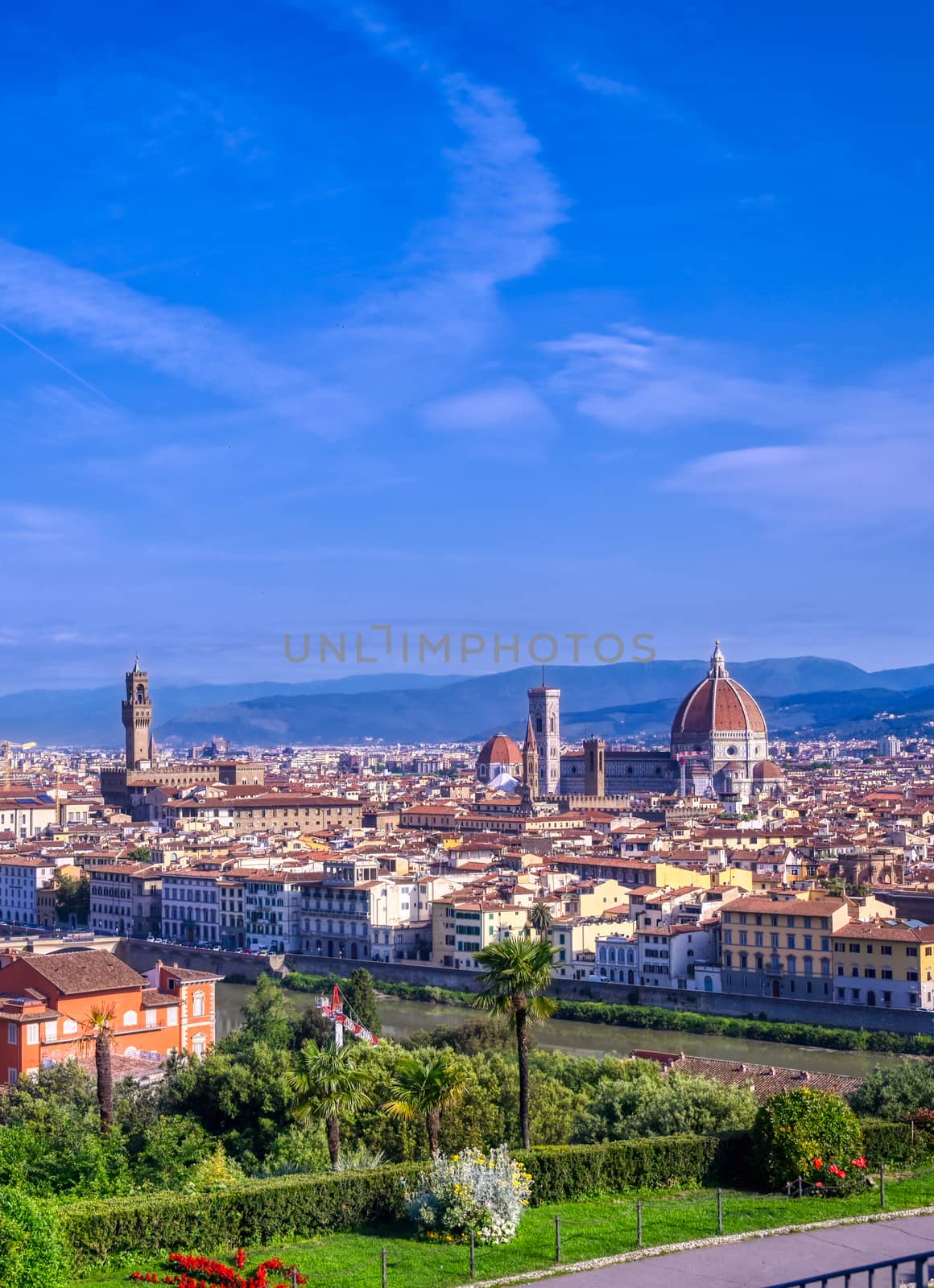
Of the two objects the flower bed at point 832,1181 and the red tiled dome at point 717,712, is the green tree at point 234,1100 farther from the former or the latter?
the red tiled dome at point 717,712

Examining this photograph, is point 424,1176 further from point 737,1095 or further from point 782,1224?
point 737,1095

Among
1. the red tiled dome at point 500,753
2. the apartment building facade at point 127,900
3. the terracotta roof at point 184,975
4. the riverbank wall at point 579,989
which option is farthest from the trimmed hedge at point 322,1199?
the red tiled dome at point 500,753

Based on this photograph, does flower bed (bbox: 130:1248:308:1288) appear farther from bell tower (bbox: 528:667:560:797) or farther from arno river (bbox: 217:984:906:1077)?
bell tower (bbox: 528:667:560:797)

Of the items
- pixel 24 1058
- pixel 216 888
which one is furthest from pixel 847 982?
pixel 216 888

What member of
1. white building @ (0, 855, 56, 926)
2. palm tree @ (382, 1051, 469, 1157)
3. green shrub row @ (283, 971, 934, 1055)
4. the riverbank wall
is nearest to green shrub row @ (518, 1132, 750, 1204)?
palm tree @ (382, 1051, 469, 1157)

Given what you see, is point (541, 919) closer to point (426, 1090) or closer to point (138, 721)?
point (426, 1090)
